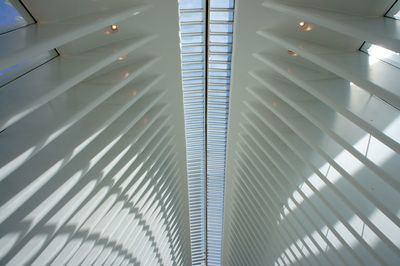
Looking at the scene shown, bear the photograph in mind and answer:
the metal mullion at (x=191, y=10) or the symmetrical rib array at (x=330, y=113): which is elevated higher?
the metal mullion at (x=191, y=10)

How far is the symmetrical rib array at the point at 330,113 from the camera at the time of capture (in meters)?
6.82

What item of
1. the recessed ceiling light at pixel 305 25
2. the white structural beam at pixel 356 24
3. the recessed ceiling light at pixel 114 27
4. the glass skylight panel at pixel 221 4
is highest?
the glass skylight panel at pixel 221 4

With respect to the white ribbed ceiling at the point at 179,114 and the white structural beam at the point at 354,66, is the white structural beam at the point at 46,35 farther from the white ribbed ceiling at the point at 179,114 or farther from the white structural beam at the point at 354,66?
the white structural beam at the point at 354,66

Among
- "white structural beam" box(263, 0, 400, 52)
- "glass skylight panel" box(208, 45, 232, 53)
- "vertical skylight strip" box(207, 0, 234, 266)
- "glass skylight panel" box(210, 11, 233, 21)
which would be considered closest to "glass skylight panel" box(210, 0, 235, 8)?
"vertical skylight strip" box(207, 0, 234, 266)

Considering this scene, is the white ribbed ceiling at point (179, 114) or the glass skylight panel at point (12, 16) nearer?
the glass skylight panel at point (12, 16)

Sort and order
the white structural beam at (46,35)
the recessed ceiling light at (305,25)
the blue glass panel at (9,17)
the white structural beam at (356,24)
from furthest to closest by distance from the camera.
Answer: the recessed ceiling light at (305,25) → the blue glass panel at (9,17) → the white structural beam at (356,24) → the white structural beam at (46,35)

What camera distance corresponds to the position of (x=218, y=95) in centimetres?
1509

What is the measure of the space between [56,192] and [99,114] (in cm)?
262

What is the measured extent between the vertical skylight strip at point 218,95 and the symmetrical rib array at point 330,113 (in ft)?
3.32

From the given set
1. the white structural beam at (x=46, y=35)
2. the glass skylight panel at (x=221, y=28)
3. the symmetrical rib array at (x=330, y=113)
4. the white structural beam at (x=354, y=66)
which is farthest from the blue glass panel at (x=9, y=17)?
the glass skylight panel at (x=221, y=28)

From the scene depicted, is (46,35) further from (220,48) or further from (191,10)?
(220,48)

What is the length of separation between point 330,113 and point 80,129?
7.24 m

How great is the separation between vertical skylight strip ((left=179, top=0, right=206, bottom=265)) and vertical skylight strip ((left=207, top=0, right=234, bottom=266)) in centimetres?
33

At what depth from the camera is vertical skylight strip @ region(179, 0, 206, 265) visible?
10984 millimetres
